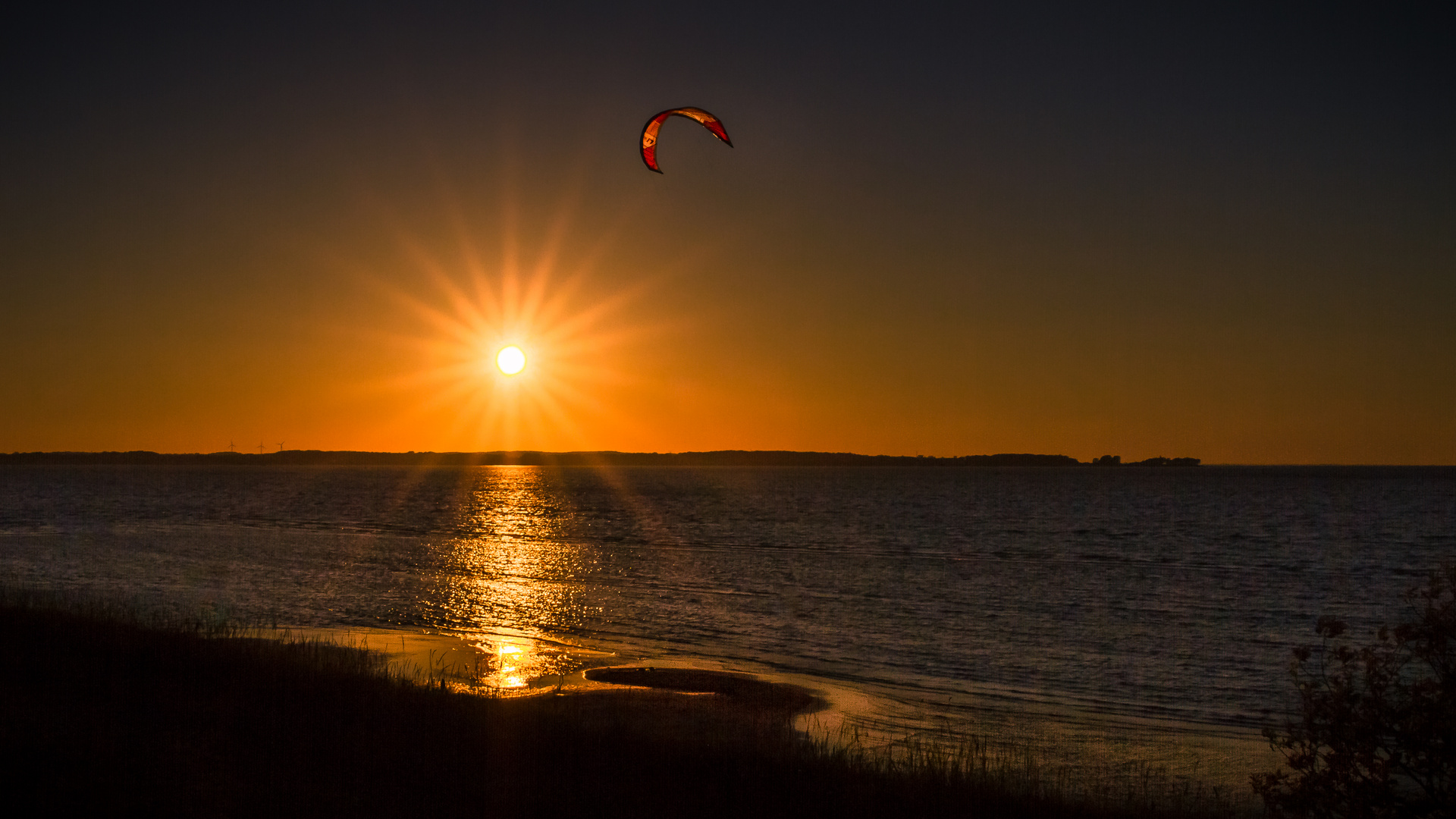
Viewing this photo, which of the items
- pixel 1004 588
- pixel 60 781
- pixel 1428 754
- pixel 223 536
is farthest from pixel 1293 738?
pixel 223 536

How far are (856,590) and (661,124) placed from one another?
2673 cm

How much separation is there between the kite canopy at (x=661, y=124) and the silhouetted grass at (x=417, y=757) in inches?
375

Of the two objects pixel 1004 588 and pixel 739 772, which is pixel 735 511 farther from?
pixel 739 772

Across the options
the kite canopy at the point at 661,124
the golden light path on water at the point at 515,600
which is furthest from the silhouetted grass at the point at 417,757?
the kite canopy at the point at 661,124

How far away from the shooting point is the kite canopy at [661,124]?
17.8m

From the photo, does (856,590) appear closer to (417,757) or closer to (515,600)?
(515,600)

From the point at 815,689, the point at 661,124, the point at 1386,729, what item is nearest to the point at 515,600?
the point at 815,689

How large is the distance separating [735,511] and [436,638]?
80.7m

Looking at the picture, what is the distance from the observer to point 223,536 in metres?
65.9

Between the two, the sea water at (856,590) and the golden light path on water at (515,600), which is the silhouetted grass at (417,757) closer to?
the sea water at (856,590)

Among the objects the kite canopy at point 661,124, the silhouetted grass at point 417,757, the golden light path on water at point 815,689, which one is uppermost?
the kite canopy at point 661,124

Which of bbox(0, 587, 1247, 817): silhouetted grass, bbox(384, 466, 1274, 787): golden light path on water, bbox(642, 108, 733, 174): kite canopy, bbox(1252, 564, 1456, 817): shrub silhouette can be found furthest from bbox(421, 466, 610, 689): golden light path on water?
bbox(1252, 564, 1456, 817): shrub silhouette

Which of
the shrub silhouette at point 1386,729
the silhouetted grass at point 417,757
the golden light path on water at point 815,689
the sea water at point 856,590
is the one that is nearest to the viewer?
the shrub silhouette at point 1386,729

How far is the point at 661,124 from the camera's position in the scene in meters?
19.8
